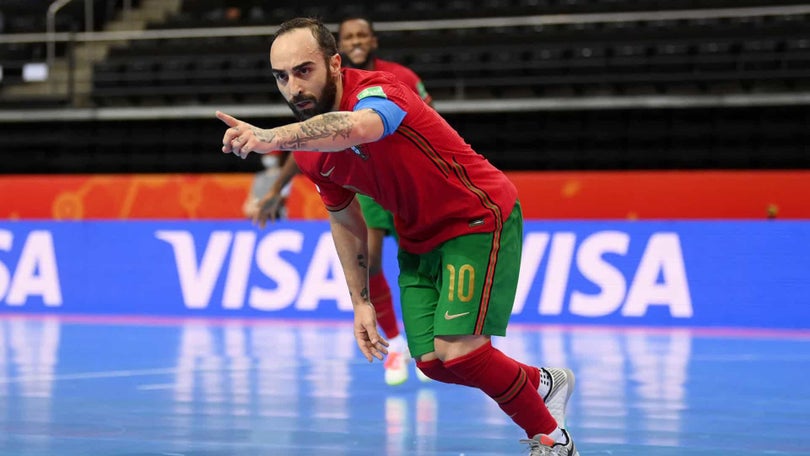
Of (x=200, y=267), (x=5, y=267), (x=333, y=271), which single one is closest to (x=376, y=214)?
(x=333, y=271)

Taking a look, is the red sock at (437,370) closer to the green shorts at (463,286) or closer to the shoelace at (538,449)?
the green shorts at (463,286)

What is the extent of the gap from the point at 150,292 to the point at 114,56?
6558 millimetres

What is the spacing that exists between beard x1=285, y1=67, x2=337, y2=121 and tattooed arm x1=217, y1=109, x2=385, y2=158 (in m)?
0.20

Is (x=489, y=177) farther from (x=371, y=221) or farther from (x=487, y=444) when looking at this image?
(x=371, y=221)

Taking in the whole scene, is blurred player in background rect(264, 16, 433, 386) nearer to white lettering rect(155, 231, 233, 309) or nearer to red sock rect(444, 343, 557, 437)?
red sock rect(444, 343, 557, 437)

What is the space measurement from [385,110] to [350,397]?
116 inches

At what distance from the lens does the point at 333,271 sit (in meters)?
10.2

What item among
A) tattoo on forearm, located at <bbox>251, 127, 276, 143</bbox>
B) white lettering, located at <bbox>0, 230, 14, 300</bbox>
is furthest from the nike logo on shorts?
white lettering, located at <bbox>0, 230, 14, 300</bbox>

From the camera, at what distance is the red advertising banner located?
1134 cm

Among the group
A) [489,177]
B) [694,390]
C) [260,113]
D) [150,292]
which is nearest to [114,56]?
[260,113]

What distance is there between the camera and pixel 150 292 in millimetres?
10898

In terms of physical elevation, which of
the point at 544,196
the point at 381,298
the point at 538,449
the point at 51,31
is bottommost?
the point at 538,449

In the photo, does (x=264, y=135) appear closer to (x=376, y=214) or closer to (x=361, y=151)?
(x=361, y=151)

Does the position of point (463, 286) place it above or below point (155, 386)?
above
